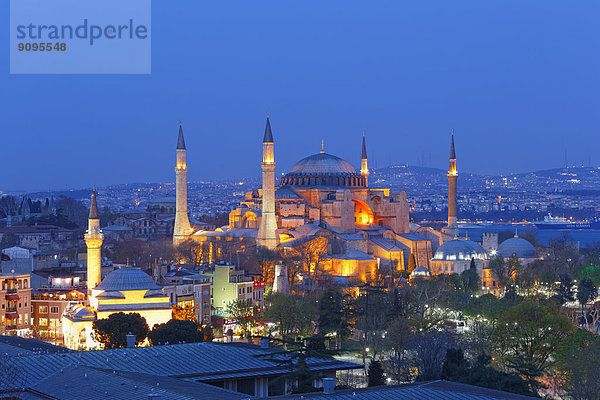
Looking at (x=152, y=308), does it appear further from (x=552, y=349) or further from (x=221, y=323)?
(x=552, y=349)

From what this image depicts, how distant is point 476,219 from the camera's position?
183000 mm

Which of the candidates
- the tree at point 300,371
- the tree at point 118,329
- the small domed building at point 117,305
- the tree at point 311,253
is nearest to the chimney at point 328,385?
the tree at point 300,371

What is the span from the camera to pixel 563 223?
18775cm

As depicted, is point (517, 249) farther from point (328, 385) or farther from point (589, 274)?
point (328, 385)

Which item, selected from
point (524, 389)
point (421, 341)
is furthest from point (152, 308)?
point (524, 389)

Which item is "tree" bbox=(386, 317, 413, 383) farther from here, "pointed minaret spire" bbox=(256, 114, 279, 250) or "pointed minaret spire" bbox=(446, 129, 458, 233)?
"pointed minaret spire" bbox=(446, 129, 458, 233)

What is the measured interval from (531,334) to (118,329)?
12.1 m

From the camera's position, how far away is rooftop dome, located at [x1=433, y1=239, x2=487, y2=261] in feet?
193

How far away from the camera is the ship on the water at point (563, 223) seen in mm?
178000

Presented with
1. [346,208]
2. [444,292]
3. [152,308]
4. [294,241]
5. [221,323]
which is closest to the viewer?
[152,308]

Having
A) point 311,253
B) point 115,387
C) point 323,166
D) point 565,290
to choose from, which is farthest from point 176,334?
point 323,166

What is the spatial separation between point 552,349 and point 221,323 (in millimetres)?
15423

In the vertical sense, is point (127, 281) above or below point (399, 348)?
above

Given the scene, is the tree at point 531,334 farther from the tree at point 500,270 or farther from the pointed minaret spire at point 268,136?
the pointed minaret spire at point 268,136
